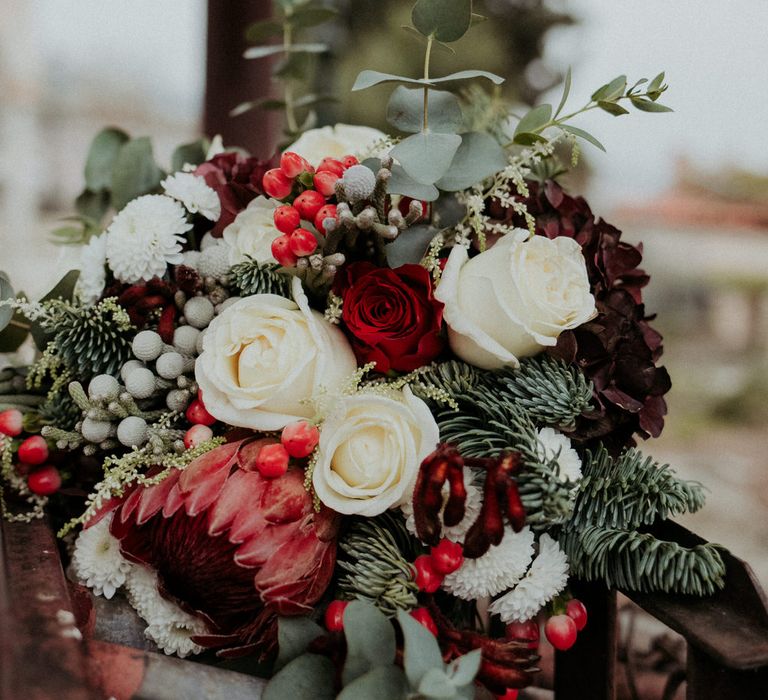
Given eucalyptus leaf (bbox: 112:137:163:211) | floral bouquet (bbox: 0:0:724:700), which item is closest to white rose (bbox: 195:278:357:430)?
floral bouquet (bbox: 0:0:724:700)

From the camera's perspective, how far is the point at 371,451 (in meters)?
0.56

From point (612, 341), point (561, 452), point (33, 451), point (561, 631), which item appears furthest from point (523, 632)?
point (33, 451)

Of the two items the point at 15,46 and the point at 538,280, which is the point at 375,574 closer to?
the point at 538,280

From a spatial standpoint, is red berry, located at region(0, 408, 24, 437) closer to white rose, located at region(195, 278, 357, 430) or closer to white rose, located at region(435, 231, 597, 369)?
white rose, located at region(195, 278, 357, 430)

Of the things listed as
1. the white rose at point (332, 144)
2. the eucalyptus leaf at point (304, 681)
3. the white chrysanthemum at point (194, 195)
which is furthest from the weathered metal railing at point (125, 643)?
the white rose at point (332, 144)

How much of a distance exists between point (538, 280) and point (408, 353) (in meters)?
0.13

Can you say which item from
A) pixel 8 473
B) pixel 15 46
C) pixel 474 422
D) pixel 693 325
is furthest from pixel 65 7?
pixel 693 325

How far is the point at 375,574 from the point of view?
56cm

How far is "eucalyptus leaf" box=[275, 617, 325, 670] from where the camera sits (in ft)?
1.77

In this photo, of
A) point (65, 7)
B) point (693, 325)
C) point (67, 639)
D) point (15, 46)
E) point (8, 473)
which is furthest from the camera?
point (693, 325)

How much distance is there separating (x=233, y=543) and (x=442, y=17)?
18.7 inches

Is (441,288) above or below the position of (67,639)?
above

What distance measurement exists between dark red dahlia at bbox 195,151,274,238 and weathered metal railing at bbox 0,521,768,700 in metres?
0.35

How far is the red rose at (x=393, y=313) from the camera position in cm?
60
